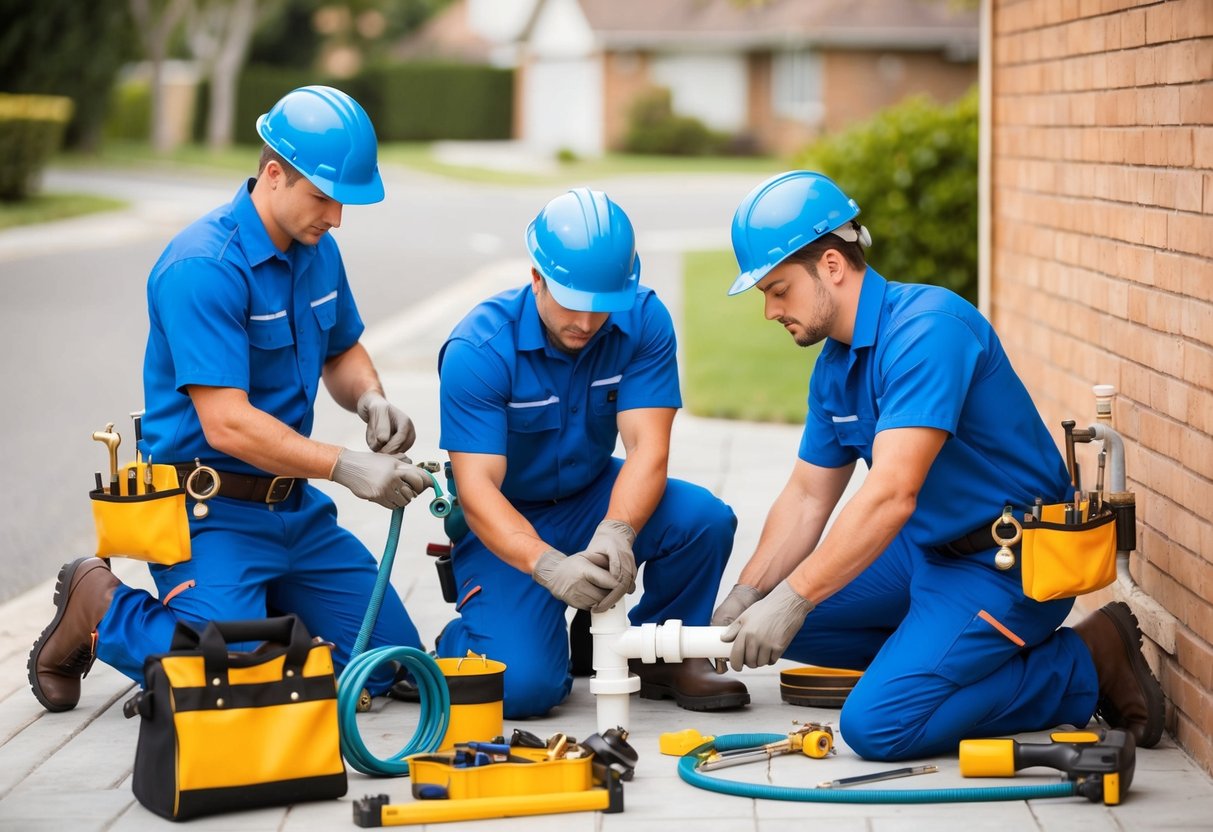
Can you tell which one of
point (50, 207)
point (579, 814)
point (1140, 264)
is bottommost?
point (579, 814)

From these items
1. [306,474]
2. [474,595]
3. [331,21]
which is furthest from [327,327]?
[331,21]

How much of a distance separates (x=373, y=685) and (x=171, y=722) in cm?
119

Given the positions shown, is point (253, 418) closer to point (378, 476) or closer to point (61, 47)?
point (378, 476)

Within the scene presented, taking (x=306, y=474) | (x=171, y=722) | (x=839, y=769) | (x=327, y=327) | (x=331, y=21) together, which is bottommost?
(x=839, y=769)

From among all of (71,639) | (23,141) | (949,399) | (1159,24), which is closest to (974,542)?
(949,399)

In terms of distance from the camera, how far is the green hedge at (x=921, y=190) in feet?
39.5

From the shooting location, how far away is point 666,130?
41594 mm

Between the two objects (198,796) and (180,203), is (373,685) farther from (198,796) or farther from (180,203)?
(180,203)

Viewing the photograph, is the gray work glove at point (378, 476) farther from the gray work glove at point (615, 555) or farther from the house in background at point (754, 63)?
the house in background at point (754, 63)

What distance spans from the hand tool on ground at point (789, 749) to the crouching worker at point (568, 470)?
0.46 meters

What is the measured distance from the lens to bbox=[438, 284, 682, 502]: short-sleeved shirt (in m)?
4.80

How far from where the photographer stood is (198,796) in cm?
388

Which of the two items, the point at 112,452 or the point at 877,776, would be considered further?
the point at 112,452

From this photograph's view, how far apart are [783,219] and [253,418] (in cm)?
160
